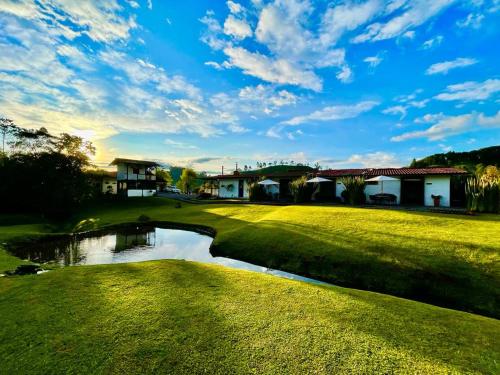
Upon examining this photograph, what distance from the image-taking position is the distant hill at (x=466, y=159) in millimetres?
37969

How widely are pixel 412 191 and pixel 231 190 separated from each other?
20575 mm

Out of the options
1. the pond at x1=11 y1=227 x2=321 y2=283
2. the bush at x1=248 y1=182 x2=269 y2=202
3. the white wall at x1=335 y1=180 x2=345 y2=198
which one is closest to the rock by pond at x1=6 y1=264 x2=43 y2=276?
the pond at x1=11 y1=227 x2=321 y2=283

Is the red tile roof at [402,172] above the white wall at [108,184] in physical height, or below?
above

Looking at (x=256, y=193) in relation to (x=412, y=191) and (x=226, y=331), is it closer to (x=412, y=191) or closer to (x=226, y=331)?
(x=412, y=191)

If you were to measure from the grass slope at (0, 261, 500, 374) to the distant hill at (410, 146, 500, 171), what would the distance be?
1732 inches

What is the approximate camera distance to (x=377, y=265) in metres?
6.98

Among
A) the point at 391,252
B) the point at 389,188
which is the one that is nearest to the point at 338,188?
the point at 389,188

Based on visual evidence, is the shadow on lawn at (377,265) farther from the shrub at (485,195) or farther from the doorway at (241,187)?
the doorway at (241,187)

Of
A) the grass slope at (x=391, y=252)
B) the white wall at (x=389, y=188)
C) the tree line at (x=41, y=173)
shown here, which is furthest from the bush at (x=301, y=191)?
the tree line at (x=41, y=173)

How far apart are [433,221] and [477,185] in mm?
5487

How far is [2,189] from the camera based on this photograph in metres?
19.1

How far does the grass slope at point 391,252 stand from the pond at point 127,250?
2.38 feet

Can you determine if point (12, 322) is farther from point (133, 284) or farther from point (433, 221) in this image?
point (433, 221)

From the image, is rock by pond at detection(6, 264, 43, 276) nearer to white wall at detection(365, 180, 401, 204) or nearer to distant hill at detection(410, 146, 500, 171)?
white wall at detection(365, 180, 401, 204)
